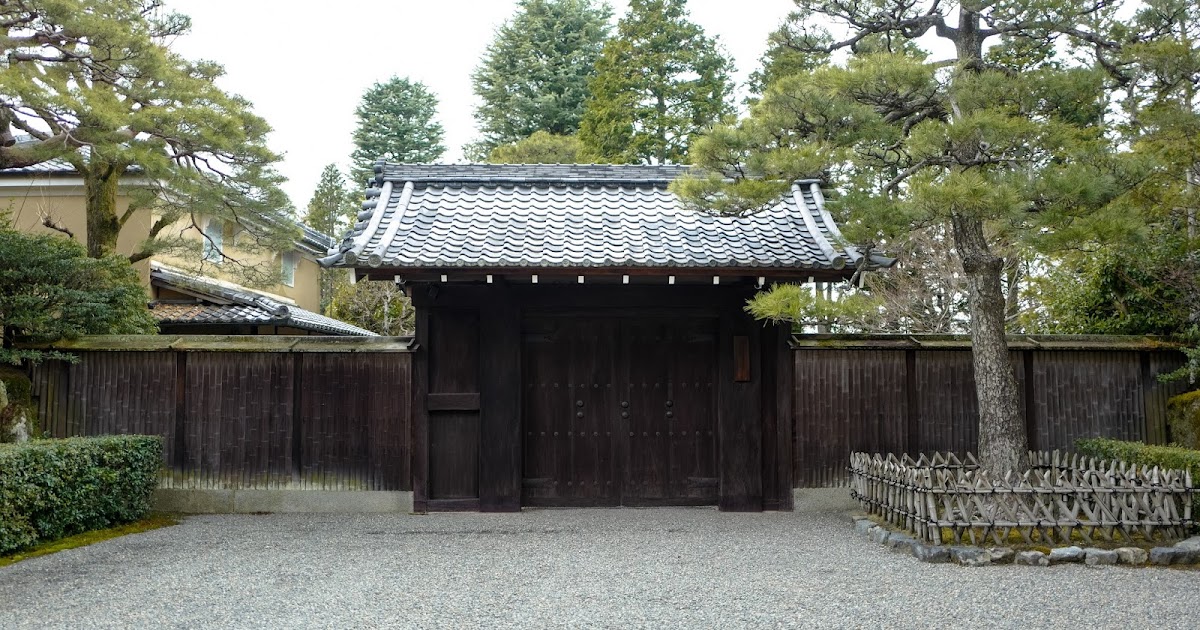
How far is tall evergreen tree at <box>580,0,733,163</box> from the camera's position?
24750 millimetres

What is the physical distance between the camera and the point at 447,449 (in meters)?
9.55

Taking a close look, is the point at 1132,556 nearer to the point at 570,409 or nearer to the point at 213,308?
the point at 570,409

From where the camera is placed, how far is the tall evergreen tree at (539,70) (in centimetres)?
3053

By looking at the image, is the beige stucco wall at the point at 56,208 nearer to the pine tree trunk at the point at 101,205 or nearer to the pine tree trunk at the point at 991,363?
the pine tree trunk at the point at 101,205

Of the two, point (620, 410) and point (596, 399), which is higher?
point (596, 399)

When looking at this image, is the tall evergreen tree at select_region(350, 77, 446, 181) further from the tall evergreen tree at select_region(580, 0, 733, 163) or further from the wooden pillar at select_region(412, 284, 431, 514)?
the wooden pillar at select_region(412, 284, 431, 514)

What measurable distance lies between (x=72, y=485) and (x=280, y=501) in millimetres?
2177

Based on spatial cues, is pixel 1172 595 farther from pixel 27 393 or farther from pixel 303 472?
pixel 27 393

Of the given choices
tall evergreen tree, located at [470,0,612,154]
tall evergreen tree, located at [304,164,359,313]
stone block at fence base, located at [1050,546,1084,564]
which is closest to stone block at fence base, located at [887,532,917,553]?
stone block at fence base, located at [1050,546,1084,564]

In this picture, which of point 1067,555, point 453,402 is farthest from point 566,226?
point 1067,555

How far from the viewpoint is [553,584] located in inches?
242

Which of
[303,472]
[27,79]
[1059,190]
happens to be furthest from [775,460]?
[27,79]

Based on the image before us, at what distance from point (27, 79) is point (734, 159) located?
866cm

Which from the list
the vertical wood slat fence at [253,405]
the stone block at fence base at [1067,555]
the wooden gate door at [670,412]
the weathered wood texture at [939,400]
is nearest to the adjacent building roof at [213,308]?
the vertical wood slat fence at [253,405]
